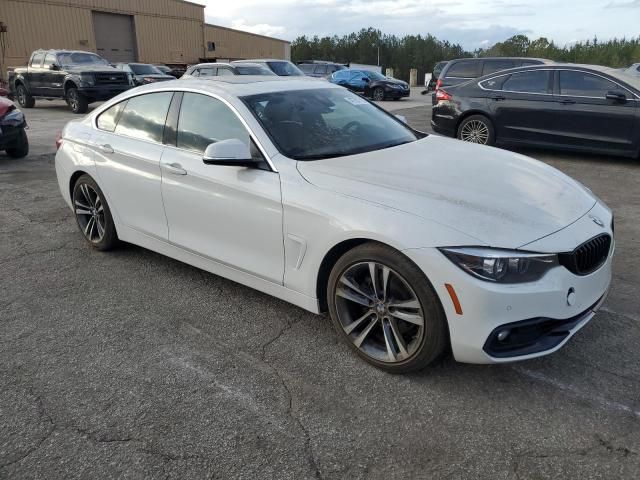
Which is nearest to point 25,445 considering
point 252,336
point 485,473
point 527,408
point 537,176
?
point 252,336

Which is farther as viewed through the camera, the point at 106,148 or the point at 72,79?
the point at 72,79

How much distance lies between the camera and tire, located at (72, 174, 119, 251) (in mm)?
4659

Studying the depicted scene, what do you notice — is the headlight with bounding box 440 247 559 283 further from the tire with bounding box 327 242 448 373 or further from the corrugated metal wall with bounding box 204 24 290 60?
the corrugated metal wall with bounding box 204 24 290 60

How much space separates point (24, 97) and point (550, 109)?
18.1 meters

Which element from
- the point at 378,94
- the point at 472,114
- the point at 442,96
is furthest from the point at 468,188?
the point at 378,94

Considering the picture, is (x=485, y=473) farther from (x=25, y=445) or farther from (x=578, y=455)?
(x=25, y=445)

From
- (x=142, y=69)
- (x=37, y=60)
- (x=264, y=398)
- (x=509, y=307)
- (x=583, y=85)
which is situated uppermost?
(x=37, y=60)

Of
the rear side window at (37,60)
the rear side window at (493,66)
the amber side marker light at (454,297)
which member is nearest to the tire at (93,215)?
the amber side marker light at (454,297)

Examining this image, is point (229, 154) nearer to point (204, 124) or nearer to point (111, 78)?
point (204, 124)

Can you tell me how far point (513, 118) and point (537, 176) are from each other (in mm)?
5974

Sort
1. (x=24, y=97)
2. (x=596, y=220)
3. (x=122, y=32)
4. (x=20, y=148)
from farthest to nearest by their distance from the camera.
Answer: (x=122, y=32) < (x=24, y=97) < (x=20, y=148) < (x=596, y=220)

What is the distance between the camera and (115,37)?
117ft

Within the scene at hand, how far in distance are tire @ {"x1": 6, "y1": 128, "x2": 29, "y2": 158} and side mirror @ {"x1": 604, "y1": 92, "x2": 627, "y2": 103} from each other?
9539mm

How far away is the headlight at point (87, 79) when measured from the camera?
54.9 feet
